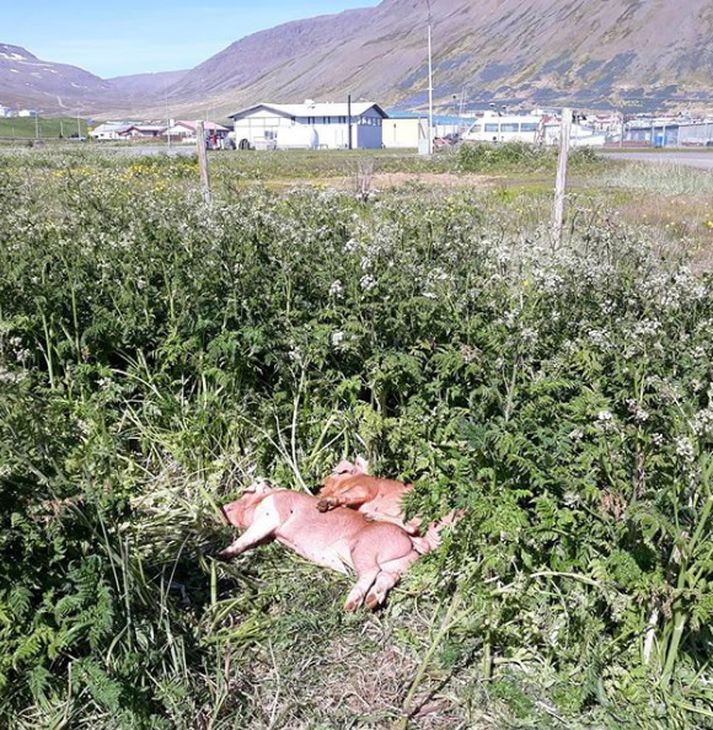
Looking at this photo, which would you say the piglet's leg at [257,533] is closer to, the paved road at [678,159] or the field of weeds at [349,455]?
the field of weeds at [349,455]

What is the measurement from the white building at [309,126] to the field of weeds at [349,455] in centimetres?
9674

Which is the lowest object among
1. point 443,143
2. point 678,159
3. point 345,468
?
point 345,468

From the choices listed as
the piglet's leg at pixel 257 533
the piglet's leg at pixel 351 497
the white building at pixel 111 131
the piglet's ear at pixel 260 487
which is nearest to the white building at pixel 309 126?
the white building at pixel 111 131

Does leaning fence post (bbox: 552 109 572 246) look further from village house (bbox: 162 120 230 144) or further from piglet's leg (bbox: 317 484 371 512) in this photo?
village house (bbox: 162 120 230 144)

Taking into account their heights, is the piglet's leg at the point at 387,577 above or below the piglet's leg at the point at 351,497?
below

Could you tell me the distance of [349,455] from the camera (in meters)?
5.15

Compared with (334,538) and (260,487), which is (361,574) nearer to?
(334,538)

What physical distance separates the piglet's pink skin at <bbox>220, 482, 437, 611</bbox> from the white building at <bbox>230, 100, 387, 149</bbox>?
323 feet

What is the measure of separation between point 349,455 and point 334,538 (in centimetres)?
106

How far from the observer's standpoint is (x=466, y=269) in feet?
19.4

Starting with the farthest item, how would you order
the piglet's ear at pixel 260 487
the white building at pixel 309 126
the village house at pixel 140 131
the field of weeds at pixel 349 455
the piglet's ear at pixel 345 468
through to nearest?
the village house at pixel 140 131
the white building at pixel 309 126
the piglet's ear at pixel 345 468
the piglet's ear at pixel 260 487
the field of weeds at pixel 349 455

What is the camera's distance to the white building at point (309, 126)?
102 meters

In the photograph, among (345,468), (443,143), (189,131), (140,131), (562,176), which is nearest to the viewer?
(345,468)

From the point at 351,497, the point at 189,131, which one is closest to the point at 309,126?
the point at 189,131
